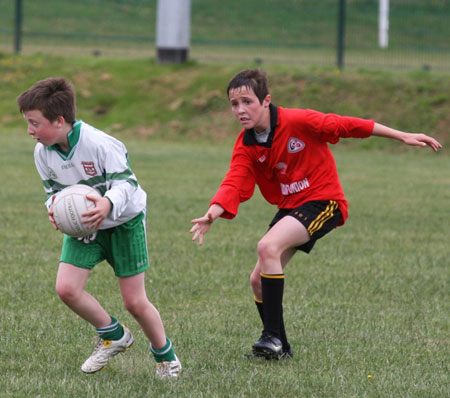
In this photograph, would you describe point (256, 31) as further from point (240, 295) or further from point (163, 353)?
point (163, 353)

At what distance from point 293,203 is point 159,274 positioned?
2409 mm

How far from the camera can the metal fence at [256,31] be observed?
23875 millimetres

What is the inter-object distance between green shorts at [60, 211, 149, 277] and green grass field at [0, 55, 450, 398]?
624 millimetres

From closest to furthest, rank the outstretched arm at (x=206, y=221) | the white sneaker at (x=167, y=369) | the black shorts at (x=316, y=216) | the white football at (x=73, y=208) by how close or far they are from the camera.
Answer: the white football at (x=73, y=208) < the white sneaker at (x=167, y=369) < the outstretched arm at (x=206, y=221) < the black shorts at (x=316, y=216)

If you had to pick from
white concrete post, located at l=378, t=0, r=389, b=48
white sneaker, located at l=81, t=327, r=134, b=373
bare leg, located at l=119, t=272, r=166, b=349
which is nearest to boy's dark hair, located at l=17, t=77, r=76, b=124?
bare leg, located at l=119, t=272, r=166, b=349

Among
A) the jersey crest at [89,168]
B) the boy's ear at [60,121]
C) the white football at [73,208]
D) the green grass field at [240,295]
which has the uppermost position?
the boy's ear at [60,121]

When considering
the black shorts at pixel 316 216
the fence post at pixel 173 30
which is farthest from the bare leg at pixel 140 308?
the fence post at pixel 173 30

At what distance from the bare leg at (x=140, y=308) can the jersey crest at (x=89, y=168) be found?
593 mm

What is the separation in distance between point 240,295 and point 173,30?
18.2 metres

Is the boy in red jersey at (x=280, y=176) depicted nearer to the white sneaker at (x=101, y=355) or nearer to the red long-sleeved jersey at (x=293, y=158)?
the red long-sleeved jersey at (x=293, y=158)

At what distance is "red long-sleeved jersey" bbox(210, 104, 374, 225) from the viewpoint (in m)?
5.12

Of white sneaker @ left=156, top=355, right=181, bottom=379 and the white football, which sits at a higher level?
the white football

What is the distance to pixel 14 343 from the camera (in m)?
5.18

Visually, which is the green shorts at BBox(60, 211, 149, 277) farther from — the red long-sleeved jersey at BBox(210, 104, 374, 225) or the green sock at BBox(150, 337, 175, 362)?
the red long-sleeved jersey at BBox(210, 104, 374, 225)
